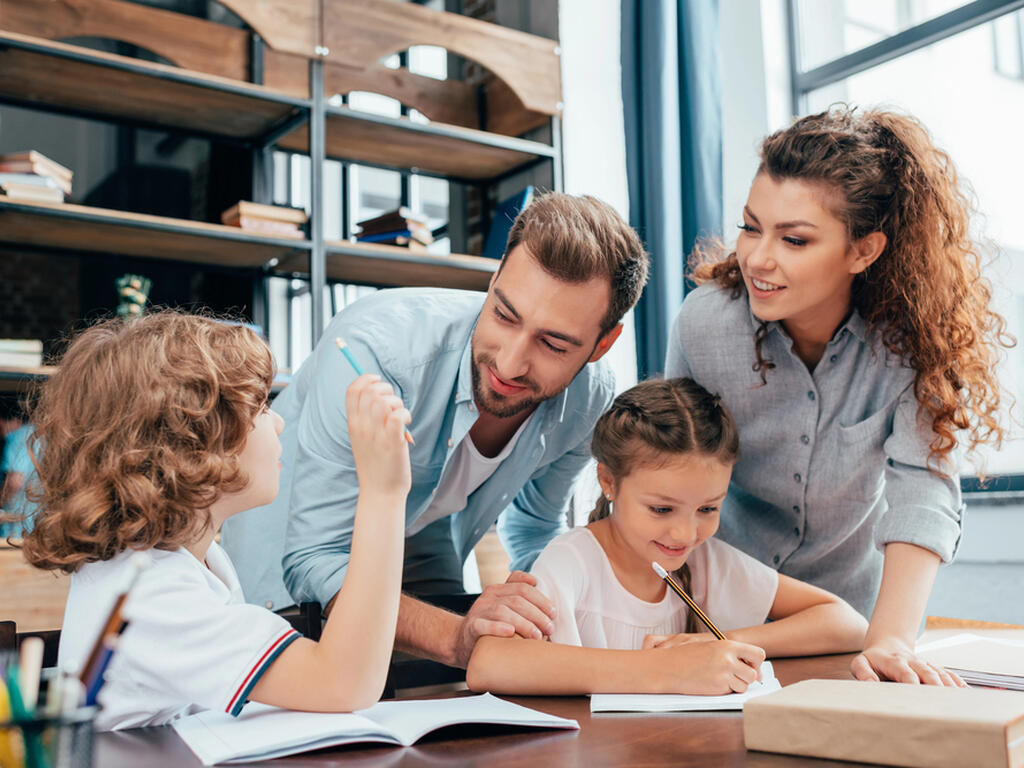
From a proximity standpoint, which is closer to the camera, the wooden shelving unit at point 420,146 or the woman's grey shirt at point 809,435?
the woman's grey shirt at point 809,435

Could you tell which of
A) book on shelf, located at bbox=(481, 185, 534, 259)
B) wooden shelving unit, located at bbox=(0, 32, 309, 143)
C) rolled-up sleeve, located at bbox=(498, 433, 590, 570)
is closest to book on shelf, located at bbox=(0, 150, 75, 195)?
wooden shelving unit, located at bbox=(0, 32, 309, 143)

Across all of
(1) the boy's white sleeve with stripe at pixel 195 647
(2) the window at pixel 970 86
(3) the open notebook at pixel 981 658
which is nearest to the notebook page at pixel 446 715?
(1) the boy's white sleeve with stripe at pixel 195 647

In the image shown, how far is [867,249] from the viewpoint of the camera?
142 centimetres

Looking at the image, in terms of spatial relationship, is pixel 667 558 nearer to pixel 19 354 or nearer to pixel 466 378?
pixel 466 378

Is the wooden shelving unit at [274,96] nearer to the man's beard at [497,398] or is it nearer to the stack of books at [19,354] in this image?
the stack of books at [19,354]

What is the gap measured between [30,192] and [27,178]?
Result: 0.04 m

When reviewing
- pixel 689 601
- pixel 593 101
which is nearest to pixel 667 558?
pixel 689 601

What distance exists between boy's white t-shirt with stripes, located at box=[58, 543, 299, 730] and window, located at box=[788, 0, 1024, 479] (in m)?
2.29

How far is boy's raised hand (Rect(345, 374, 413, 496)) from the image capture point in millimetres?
871

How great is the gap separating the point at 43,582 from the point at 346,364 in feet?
4.69

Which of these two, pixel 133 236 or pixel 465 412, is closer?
pixel 465 412

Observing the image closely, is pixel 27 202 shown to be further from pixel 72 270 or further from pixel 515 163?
pixel 515 163

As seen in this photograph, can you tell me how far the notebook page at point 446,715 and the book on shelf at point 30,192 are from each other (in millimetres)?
2055

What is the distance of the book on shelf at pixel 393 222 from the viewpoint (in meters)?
3.04
